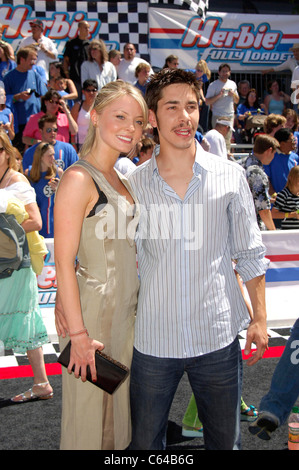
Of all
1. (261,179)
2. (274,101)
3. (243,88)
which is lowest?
(261,179)

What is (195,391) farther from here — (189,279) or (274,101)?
(274,101)

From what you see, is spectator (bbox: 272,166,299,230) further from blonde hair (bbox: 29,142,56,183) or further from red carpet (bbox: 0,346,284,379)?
blonde hair (bbox: 29,142,56,183)

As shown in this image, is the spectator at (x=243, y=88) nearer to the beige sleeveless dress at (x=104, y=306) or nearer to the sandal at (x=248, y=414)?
the sandal at (x=248, y=414)

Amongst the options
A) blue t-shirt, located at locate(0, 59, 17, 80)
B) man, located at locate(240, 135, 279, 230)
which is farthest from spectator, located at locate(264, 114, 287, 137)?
blue t-shirt, located at locate(0, 59, 17, 80)

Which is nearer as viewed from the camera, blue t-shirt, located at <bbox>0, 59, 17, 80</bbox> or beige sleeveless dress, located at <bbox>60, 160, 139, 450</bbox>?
beige sleeveless dress, located at <bbox>60, 160, 139, 450</bbox>

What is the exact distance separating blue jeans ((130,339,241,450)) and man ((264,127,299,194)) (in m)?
5.68

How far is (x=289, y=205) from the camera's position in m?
6.60

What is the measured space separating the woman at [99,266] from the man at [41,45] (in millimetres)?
7975

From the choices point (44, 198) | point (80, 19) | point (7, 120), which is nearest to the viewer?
point (44, 198)

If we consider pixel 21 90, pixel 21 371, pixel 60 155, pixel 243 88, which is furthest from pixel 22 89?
pixel 243 88

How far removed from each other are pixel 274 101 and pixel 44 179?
23.4ft

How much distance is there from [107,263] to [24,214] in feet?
6.28

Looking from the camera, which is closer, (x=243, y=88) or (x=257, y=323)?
(x=257, y=323)

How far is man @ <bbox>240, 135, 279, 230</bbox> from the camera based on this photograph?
606cm
